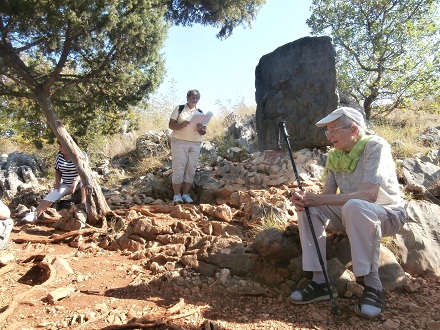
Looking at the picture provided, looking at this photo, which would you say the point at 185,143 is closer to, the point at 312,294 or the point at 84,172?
the point at 84,172

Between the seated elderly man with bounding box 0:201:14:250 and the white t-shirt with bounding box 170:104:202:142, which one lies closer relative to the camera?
the seated elderly man with bounding box 0:201:14:250

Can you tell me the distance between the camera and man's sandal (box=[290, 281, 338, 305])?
106 inches

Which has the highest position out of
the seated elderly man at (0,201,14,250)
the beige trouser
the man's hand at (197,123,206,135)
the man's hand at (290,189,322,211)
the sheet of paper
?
Answer: the sheet of paper

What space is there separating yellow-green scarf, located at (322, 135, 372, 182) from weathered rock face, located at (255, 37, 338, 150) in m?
2.88

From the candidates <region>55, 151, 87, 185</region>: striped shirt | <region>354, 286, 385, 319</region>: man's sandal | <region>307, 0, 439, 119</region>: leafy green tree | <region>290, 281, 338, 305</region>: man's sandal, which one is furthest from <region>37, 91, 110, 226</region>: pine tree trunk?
<region>307, 0, 439, 119</region>: leafy green tree

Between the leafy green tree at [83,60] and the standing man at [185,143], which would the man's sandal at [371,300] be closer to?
the standing man at [185,143]

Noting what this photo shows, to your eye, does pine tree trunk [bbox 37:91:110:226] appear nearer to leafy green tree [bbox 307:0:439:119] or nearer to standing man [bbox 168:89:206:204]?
standing man [bbox 168:89:206:204]

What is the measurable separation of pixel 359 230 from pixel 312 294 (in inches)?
23.9

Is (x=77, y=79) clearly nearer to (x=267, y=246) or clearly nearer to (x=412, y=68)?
(x=267, y=246)

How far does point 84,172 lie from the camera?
5027 millimetres

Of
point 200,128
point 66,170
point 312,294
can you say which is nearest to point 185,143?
point 200,128

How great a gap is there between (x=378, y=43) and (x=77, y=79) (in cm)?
666

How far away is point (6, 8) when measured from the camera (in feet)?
14.5

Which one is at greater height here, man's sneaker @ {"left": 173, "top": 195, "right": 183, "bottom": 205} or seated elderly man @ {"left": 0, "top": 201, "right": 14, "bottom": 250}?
seated elderly man @ {"left": 0, "top": 201, "right": 14, "bottom": 250}
